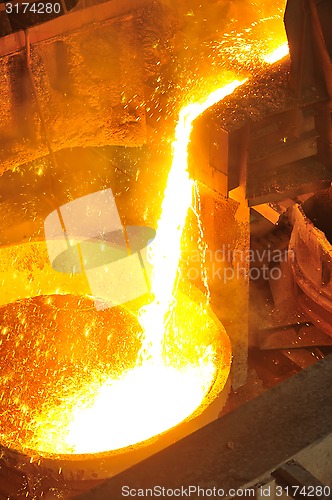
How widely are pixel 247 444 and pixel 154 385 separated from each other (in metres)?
2.49

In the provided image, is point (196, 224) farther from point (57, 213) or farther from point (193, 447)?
point (193, 447)

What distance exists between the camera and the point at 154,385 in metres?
4.52

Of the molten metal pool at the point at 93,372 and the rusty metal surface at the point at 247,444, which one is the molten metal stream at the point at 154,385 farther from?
the rusty metal surface at the point at 247,444

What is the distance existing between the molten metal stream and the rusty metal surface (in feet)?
5.40

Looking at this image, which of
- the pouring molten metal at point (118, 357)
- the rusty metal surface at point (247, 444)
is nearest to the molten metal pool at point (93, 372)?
the pouring molten metal at point (118, 357)

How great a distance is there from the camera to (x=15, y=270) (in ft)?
15.2

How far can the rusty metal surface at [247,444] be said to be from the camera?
1.96m

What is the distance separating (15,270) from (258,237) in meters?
2.14

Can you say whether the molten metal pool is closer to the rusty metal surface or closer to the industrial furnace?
the industrial furnace

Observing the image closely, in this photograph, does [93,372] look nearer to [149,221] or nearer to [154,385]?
[154,385]

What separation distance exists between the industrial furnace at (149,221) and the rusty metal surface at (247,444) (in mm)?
20

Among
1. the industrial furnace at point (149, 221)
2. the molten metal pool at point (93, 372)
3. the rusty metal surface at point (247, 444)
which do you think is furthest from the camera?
the molten metal pool at point (93, 372)

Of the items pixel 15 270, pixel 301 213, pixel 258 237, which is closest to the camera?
pixel 15 270

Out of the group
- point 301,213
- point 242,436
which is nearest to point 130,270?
point 301,213
